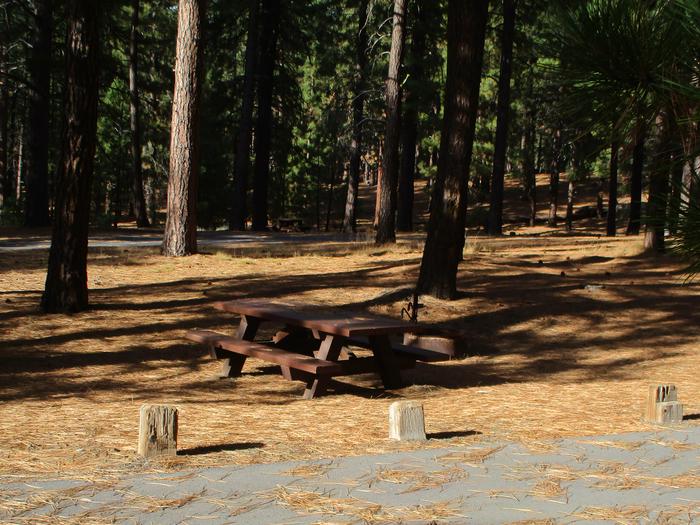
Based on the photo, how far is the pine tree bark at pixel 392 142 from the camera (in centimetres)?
2167

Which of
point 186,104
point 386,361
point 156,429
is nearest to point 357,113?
point 186,104

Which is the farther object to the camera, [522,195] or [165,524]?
[522,195]

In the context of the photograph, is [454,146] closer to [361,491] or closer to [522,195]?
[361,491]

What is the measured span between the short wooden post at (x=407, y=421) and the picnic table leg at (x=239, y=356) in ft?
11.3

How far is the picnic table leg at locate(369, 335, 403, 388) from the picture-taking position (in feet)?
30.1

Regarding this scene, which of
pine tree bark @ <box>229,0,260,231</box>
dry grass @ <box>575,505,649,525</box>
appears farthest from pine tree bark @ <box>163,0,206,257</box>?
pine tree bark @ <box>229,0,260,231</box>

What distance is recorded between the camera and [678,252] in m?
4.72

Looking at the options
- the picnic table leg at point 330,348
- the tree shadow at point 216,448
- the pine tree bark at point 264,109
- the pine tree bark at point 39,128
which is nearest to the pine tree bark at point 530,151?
the pine tree bark at point 264,109

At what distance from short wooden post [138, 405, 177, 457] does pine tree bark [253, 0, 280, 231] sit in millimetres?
26532

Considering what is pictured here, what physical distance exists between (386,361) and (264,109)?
24473 mm

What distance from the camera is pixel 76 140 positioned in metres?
11.8

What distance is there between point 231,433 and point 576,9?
4168 mm

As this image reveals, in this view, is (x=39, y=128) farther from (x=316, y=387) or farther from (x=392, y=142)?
(x=316, y=387)

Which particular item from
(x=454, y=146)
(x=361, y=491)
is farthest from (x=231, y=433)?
(x=454, y=146)
